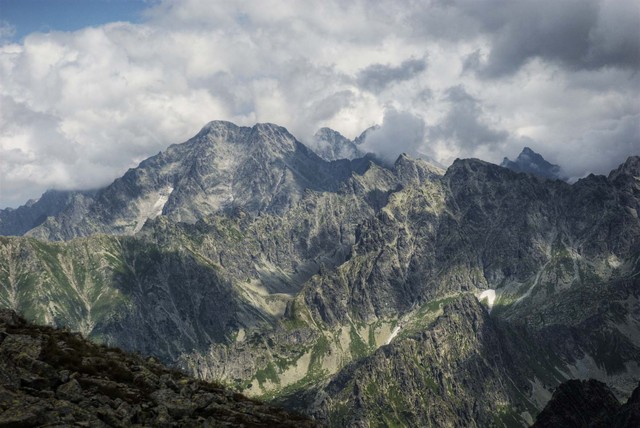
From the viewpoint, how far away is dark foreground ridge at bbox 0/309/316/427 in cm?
4338

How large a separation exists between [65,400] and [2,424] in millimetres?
6772

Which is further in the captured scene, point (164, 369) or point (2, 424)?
point (164, 369)

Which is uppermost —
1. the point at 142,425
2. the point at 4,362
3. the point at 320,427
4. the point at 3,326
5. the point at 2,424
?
the point at 3,326

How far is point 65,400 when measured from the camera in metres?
46.2

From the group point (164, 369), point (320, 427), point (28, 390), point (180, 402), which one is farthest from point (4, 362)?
point (320, 427)

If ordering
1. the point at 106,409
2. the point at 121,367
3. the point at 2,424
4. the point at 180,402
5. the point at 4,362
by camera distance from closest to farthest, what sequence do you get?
the point at 2,424 → the point at 106,409 → the point at 4,362 → the point at 180,402 → the point at 121,367

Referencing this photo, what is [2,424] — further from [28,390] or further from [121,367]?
[121,367]

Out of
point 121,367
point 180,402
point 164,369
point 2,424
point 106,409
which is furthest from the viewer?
point 164,369

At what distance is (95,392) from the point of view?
50.5 metres

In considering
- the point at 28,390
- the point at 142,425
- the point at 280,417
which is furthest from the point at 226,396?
the point at 28,390

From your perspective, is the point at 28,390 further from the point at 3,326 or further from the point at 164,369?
the point at 164,369

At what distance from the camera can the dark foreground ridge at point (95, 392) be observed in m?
43.4

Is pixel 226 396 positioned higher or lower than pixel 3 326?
lower

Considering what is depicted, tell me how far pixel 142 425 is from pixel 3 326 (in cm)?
2216
